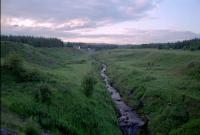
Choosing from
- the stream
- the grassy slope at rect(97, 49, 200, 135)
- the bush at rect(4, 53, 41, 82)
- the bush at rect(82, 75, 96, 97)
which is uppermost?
the bush at rect(4, 53, 41, 82)

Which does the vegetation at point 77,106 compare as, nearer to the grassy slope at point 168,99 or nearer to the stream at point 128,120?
the grassy slope at point 168,99

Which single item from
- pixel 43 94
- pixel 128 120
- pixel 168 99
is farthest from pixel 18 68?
pixel 168 99

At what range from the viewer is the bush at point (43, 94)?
128 feet

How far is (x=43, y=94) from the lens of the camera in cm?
3991

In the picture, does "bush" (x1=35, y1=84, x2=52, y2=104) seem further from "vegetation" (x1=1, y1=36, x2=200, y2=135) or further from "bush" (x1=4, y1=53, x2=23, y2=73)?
"bush" (x1=4, y1=53, x2=23, y2=73)

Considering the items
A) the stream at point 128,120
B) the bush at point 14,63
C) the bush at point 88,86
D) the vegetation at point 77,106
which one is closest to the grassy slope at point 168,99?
the vegetation at point 77,106

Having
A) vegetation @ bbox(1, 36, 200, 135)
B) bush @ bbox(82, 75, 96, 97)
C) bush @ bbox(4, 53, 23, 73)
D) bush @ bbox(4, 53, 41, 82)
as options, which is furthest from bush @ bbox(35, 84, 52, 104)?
→ bush @ bbox(82, 75, 96, 97)

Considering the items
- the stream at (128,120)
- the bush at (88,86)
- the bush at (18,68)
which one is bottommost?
the stream at (128,120)

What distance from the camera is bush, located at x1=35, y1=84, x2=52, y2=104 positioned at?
128 ft

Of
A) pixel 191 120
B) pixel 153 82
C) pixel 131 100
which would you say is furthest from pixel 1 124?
pixel 153 82

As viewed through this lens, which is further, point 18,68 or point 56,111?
point 18,68

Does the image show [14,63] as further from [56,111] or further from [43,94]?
[56,111]

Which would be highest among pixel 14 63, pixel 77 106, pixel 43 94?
pixel 14 63

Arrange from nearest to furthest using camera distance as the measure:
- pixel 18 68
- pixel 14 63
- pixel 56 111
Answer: pixel 56 111 < pixel 14 63 < pixel 18 68
